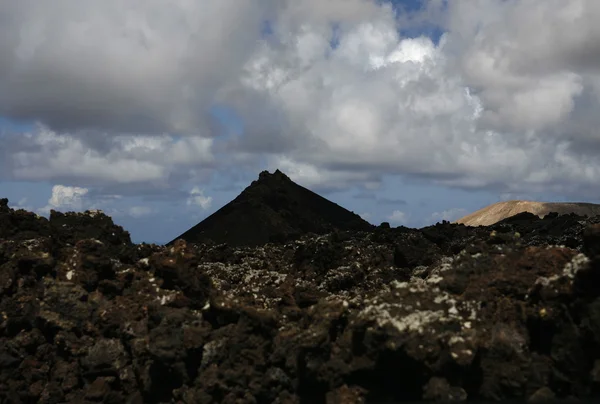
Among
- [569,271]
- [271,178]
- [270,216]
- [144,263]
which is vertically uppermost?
[271,178]

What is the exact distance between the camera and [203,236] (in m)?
78.1

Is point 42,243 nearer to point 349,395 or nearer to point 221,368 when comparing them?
point 221,368

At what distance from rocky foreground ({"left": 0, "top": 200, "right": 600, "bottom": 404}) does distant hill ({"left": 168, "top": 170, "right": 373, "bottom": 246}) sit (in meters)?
32.5

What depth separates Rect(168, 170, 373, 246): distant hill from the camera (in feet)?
252

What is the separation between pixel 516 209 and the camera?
17812cm

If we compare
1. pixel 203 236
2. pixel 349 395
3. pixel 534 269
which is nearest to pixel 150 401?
pixel 349 395

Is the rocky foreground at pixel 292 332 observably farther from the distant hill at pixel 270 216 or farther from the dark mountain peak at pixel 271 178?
the dark mountain peak at pixel 271 178

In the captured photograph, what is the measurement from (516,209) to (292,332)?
15427cm

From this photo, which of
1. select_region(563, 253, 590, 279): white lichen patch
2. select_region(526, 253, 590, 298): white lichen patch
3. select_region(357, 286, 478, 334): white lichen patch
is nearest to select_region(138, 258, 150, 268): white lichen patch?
select_region(357, 286, 478, 334): white lichen patch

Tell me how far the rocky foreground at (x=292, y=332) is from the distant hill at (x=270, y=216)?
3245cm

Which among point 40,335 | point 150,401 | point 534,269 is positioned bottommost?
point 150,401

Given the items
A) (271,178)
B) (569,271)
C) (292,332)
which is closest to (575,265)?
(569,271)

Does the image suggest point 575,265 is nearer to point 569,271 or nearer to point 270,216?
point 569,271

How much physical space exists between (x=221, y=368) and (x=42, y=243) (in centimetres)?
1647
